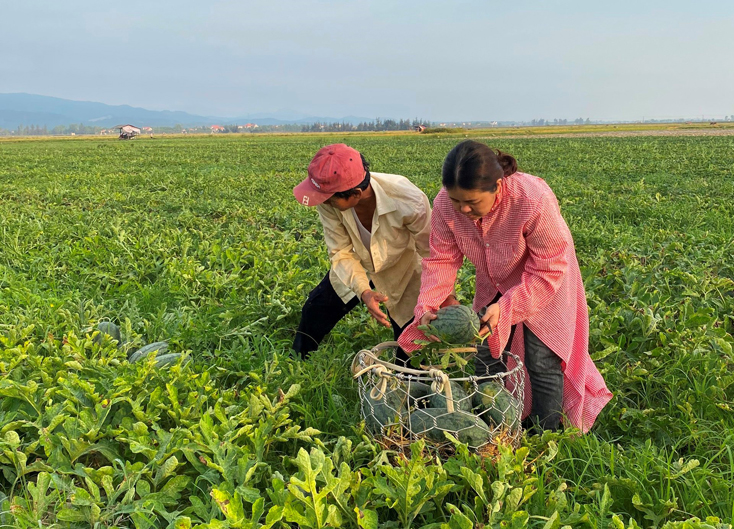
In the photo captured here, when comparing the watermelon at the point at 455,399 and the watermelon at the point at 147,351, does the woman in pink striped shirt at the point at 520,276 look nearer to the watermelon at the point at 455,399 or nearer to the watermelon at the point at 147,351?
the watermelon at the point at 455,399

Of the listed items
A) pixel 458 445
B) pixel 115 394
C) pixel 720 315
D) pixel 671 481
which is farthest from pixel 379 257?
pixel 720 315

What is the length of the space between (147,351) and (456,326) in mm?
2000

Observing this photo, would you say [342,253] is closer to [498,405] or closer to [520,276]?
[520,276]

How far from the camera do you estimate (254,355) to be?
3.69 metres

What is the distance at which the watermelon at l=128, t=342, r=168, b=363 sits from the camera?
3053 millimetres

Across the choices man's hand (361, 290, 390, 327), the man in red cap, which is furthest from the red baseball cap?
man's hand (361, 290, 390, 327)

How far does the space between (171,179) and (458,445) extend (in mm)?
13175

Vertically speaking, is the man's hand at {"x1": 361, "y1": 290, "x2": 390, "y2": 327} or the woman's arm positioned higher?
the woman's arm

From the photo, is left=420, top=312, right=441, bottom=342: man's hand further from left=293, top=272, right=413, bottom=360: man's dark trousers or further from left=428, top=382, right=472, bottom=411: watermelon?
left=293, top=272, right=413, bottom=360: man's dark trousers

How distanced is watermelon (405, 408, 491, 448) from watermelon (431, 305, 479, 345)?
1.04 feet

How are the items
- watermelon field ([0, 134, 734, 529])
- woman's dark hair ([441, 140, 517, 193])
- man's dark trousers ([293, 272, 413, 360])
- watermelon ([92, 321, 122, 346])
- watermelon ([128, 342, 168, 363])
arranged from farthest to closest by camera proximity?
man's dark trousers ([293, 272, 413, 360]) → watermelon ([92, 321, 122, 346]) → watermelon ([128, 342, 168, 363]) → woman's dark hair ([441, 140, 517, 193]) → watermelon field ([0, 134, 734, 529])

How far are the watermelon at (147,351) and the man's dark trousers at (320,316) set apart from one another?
0.87 metres

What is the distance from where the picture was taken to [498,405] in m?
2.35

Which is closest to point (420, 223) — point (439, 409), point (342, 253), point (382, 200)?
point (382, 200)
